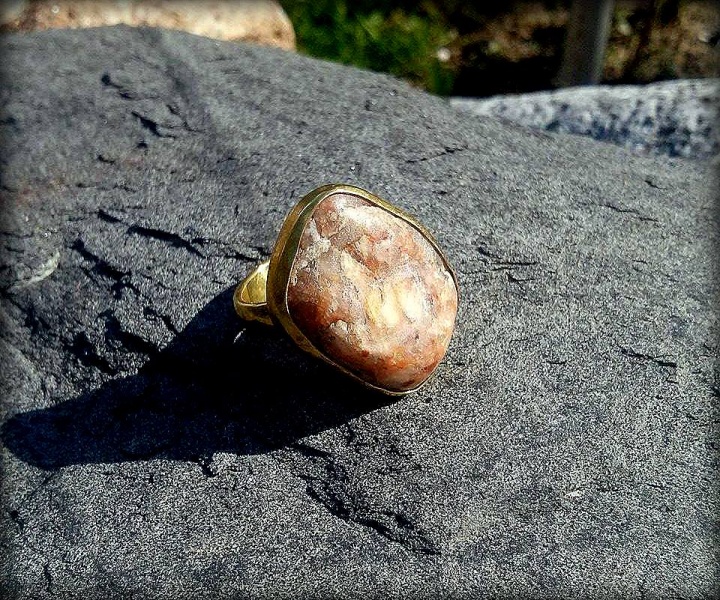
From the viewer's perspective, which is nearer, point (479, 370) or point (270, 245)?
point (479, 370)

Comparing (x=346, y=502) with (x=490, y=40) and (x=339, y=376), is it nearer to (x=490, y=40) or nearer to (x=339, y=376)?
(x=339, y=376)

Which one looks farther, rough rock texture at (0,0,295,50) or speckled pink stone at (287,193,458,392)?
rough rock texture at (0,0,295,50)

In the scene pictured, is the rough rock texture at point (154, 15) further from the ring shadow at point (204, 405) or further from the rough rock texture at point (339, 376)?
the ring shadow at point (204, 405)

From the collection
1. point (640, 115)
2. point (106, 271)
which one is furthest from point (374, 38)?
point (106, 271)

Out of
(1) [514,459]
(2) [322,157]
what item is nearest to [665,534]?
(1) [514,459]

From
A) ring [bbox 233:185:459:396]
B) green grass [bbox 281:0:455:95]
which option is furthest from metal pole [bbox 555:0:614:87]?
ring [bbox 233:185:459:396]

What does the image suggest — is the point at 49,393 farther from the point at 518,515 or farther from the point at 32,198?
the point at 518,515

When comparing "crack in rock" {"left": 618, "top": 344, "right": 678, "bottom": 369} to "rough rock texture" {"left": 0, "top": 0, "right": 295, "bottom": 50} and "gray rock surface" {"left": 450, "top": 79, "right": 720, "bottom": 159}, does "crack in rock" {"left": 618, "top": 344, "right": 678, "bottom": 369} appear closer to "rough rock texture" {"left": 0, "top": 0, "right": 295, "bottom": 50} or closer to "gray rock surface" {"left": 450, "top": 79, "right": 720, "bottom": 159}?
"gray rock surface" {"left": 450, "top": 79, "right": 720, "bottom": 159}
